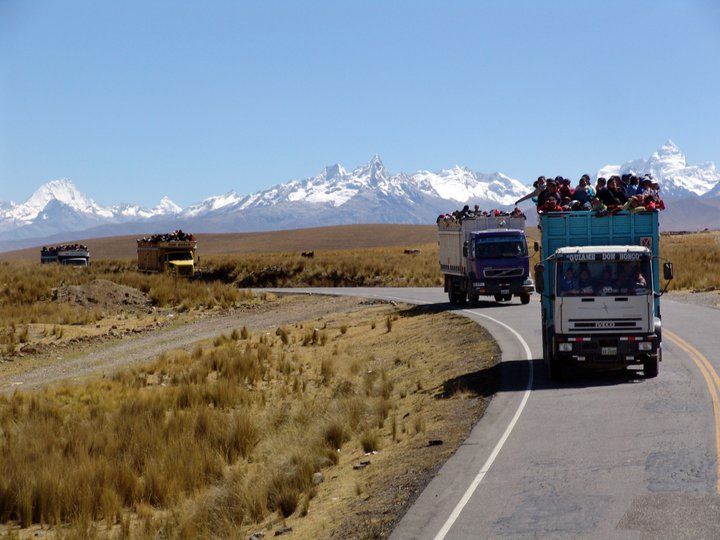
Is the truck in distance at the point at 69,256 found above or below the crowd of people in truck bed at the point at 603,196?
below

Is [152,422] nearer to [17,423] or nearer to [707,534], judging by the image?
[17,423]

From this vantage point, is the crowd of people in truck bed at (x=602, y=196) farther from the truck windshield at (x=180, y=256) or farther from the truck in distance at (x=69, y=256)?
the truck in distance at (x=69, y=256)

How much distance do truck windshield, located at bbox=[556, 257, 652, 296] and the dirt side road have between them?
580 inches

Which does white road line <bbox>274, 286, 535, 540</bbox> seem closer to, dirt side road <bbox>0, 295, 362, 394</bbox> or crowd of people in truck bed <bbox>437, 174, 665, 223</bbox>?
crowd of people in truck bed <bbox>437, 174, 665, 223</bbox>

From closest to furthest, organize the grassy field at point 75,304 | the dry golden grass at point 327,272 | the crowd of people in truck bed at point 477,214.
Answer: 1. the crowd of people in truck bed at point 477,214
2. the grassy field at point 75,304
3. the dry golden grass at point 327,272

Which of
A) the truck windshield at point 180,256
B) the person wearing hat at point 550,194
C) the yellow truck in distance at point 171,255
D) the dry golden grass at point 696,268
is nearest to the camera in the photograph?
the person wearing hat at point 550,194

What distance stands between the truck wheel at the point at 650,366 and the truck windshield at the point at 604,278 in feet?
4.45

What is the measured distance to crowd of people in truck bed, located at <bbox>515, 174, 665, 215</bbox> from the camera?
19594 mm

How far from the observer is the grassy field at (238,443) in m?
12.0

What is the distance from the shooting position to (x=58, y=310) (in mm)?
42281

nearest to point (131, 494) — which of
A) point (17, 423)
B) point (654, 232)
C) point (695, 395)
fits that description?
point (17, 423)

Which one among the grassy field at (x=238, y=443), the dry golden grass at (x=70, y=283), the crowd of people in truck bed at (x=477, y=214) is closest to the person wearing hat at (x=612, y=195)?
the grassy field at (x=238, y=443)

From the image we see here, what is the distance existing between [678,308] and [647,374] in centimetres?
1608

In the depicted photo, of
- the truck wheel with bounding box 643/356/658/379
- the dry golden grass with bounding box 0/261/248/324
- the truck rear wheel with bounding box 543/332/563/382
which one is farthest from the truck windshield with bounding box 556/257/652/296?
the dry golden grass with bounding box 0/261/248/324
